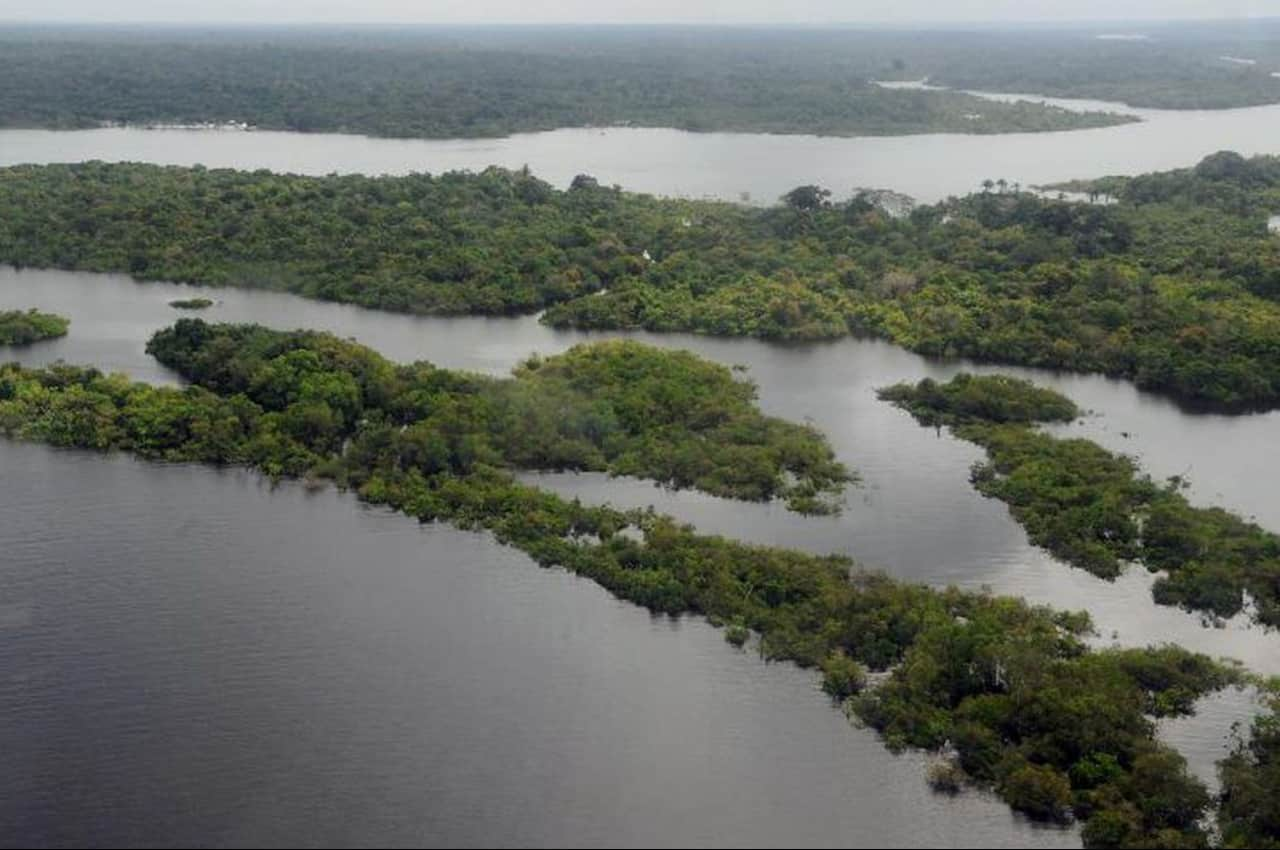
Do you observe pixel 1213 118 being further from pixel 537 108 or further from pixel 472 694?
pixel 472 694

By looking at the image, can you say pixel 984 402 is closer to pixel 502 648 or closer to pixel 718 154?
pixel 502 648

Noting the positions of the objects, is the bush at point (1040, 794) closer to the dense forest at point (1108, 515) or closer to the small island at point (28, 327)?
the dense forest at point (1108, 515)

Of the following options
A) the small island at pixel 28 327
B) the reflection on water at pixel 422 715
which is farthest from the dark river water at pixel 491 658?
the small island at pixel 28 327

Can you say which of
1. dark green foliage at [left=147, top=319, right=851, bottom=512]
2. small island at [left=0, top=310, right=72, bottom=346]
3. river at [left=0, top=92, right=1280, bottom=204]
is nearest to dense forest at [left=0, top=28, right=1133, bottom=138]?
river at [left=0, top=92, right=1280, bottom=204]

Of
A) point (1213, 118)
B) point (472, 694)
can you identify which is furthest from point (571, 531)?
point (1213, 118)

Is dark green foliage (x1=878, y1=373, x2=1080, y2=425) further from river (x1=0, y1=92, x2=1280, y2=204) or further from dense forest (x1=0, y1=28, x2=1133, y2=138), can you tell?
dense forest (x1=0, y1=28, x2=1133, y2=138)
